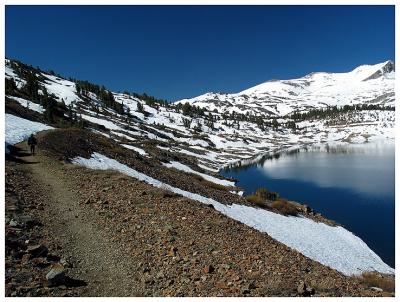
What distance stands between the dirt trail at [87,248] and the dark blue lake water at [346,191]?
3031 cm

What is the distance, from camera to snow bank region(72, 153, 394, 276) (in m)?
32.8

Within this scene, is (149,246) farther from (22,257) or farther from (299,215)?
(299,215)

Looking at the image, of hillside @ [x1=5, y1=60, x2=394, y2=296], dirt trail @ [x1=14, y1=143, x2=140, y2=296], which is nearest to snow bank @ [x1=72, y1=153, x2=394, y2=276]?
hillside @ [x1=5, y1=60, x2=394, y2=296]

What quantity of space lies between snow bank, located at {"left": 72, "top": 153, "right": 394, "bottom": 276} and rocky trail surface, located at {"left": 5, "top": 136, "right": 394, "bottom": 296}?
38.1ft

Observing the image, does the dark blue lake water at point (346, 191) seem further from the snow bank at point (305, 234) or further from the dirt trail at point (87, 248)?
the dirt trail at point (87, 248)

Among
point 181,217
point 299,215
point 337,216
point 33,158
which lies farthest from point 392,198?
point 33,158

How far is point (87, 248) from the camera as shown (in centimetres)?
1767

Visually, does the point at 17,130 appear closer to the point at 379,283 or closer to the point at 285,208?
the point at 285,208

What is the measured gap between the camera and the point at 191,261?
16.9 metres

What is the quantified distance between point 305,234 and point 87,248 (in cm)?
2691

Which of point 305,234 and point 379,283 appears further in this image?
point 305,234

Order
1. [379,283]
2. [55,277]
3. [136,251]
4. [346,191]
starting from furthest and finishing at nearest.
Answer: [346,191]
[379,283]
[136,251]
[55,277]

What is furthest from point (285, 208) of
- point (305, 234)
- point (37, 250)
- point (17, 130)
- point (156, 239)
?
point (37, 250)

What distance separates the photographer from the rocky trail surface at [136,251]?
14.5 m
